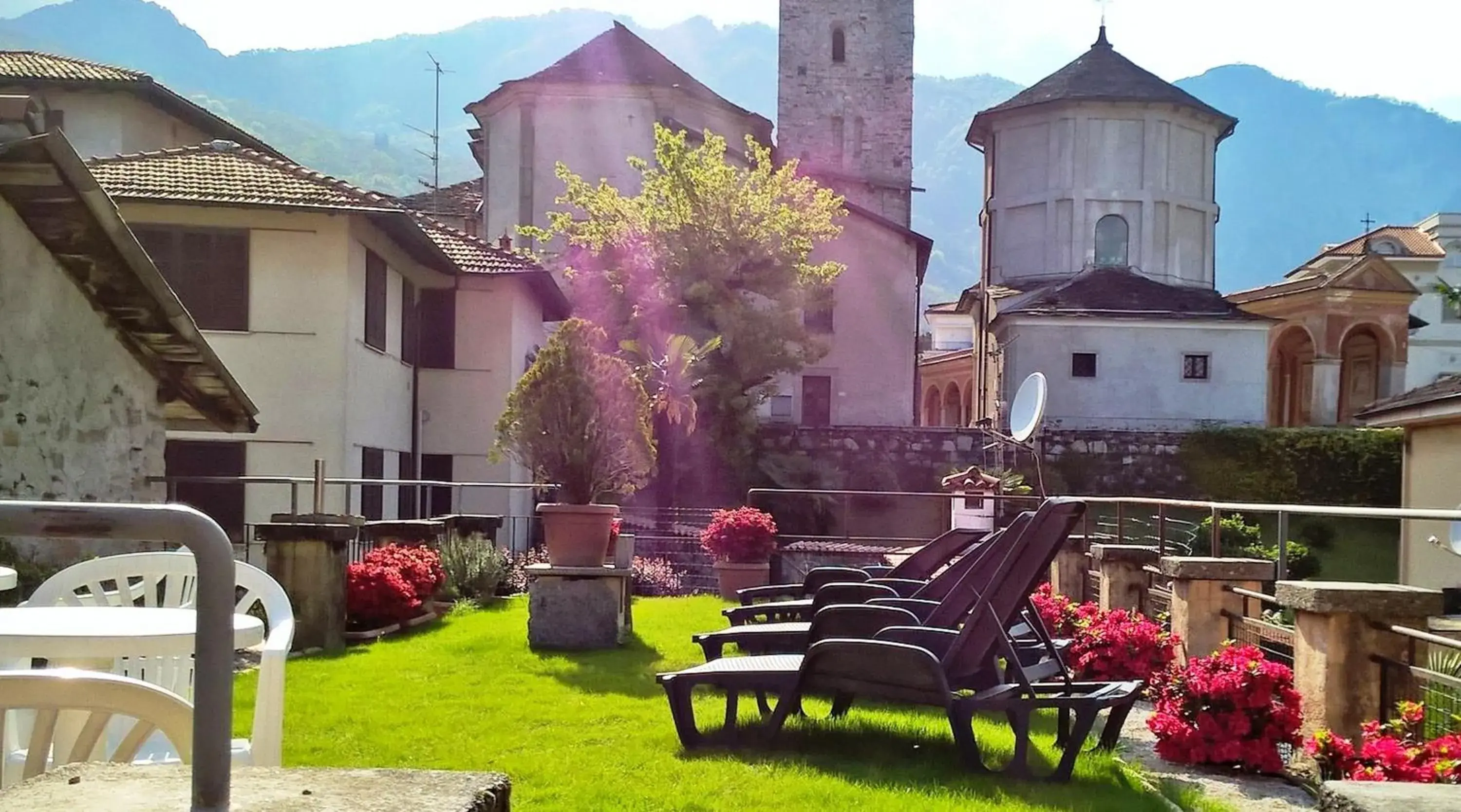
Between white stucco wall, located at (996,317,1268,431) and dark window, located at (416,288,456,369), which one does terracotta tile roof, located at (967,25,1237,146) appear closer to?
white stucco wall, located at (996,317,1268,431)

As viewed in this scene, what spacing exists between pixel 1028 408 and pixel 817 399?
20.5 m

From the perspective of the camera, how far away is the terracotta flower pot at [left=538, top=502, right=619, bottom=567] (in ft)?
31.9

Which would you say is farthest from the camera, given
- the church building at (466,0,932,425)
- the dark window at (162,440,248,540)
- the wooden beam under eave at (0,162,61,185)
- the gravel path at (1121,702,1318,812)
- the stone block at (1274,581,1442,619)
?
the church building at (466,0,932,425)

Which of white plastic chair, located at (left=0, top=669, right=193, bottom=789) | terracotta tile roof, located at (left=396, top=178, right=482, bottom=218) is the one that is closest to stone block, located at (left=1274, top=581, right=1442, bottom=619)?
white plastic chair, located at (left=0, top=669, right=193, bottom=789)

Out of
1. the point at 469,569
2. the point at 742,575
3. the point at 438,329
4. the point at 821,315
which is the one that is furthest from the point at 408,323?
the point at 821,315

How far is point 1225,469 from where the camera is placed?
31.9 m

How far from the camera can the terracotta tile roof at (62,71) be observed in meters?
24.6

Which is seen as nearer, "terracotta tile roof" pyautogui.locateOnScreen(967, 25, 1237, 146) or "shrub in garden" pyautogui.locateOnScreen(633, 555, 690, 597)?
"shrub in garden" pyautogui.locateOnScreen(633, 555, 690, 597)

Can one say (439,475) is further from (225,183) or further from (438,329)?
(225,183)

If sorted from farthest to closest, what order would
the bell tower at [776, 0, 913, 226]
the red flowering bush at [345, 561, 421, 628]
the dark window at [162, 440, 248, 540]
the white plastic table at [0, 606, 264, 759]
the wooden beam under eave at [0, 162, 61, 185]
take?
the bell tower at [776, 0, 913, 226]
the dark window at [162, 440, 248, 540]
the red flowering bush at [345, 561, 421, 628]
the wooden beam under eave at [0, 162, 61, 185]
the white plastic table at [0, 606, 264, 759]

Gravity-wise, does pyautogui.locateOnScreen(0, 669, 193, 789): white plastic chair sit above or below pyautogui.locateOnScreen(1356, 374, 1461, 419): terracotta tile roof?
below

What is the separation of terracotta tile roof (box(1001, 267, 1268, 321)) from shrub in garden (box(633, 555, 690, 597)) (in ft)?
64.3

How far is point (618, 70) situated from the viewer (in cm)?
3531

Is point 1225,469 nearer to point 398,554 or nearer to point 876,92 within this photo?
point 876,92
